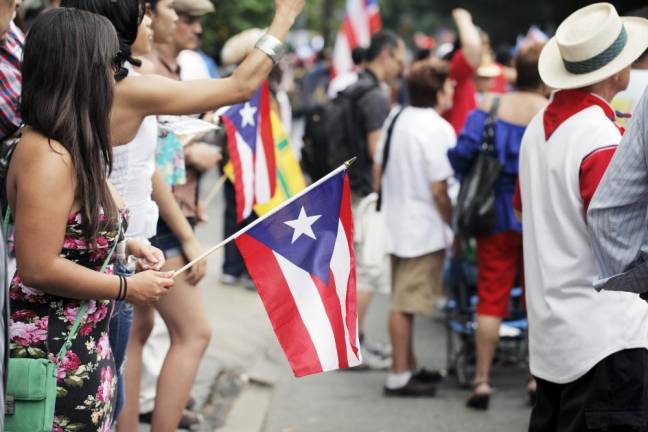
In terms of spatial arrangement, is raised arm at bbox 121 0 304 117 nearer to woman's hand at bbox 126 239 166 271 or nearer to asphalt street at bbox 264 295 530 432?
woman's hand at bbox 126 239 166 271

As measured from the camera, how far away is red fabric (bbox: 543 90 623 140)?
168 inches

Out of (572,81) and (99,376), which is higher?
(572,81)

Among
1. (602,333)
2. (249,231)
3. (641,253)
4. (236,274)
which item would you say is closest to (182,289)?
(249,231)

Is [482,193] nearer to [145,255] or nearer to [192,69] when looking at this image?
[192,69]

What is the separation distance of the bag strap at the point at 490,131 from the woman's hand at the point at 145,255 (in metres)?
3.06

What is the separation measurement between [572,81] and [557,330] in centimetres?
97

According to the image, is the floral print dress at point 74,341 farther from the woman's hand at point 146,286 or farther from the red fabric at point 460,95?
the red fabric at point 460,95

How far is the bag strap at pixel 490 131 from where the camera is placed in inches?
256

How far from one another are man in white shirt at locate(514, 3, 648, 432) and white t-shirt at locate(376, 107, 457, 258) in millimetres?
2339

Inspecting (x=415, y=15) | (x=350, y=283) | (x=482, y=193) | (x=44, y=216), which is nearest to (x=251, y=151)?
(x=482, y=193)

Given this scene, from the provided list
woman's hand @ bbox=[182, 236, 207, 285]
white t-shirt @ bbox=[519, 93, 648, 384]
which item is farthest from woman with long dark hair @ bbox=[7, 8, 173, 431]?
white t-shirt @ bbox=[519, 93, 648, 384]

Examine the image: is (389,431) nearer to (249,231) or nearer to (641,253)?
(249,231)

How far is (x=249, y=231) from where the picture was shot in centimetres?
395

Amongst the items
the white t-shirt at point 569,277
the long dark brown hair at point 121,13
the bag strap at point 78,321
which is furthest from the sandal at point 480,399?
the bag strap at point 78,321
